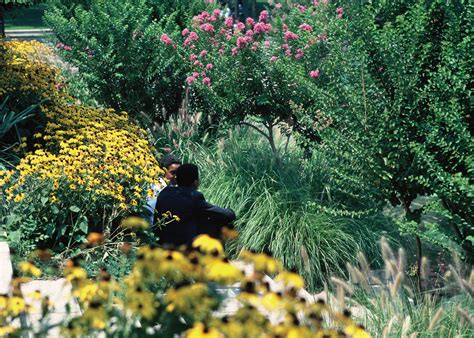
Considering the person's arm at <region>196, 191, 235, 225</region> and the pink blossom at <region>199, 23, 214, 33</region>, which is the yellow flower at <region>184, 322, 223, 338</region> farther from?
the pink blossom at <region>199, 23, 214, 33</region>

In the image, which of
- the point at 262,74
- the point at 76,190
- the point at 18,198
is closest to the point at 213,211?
the point at 76,190

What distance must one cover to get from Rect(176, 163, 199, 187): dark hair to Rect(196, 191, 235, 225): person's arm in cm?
18

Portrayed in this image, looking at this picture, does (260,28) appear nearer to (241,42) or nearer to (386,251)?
(241,42)

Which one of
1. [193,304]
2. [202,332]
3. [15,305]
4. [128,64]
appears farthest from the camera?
[128,64]

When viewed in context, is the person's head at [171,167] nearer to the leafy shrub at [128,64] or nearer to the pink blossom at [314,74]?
the pink blossom at [314,74]

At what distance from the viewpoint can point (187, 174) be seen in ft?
26.2

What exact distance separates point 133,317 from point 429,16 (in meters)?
5.62

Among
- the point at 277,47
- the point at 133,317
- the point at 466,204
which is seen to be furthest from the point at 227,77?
the point at 133,317

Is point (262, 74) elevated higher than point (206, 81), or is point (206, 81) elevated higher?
point (262, 74)

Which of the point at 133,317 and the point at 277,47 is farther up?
the point at 133,317

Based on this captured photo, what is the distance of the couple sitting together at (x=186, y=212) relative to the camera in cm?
810

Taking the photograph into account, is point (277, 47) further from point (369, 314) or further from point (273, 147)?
point (369, 314)

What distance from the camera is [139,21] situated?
13.0m

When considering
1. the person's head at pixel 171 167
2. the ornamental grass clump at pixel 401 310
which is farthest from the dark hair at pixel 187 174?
the ornamental grass clump at pixel 401 310
